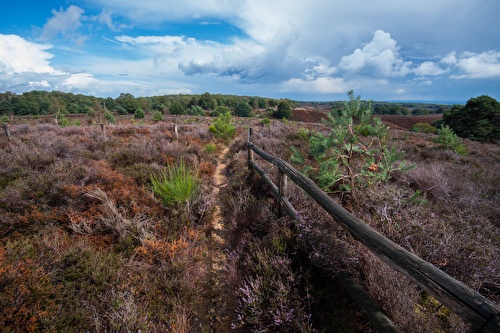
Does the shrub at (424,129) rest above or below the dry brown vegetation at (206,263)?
above

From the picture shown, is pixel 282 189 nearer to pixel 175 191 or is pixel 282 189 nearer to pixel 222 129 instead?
pixel 175 191

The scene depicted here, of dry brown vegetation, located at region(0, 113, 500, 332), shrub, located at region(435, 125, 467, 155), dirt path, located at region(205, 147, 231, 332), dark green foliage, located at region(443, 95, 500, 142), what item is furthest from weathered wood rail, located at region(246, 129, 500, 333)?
dark green foliage, located at region(443, 95, 500, 142)

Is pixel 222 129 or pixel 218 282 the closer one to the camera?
pixel 218 282

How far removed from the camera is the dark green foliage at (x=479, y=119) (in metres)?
23.9

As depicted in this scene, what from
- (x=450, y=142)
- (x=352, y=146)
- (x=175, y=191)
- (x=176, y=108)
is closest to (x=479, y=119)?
(x=450, y=142)

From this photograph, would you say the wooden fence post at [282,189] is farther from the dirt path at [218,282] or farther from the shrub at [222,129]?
the shrub at [222,129]

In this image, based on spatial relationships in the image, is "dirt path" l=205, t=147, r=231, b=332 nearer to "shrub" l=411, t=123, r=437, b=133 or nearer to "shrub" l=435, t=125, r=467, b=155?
"shrub" l=435, t=125, r=467, b=155

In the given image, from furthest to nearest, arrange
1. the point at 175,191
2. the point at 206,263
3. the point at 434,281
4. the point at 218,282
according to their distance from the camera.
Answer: the point at 175,191 < the point at 206,263 < the point at 218,282 < the point at 434,281

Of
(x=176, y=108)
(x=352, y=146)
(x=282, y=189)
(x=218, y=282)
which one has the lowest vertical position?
(x=218, y=282)

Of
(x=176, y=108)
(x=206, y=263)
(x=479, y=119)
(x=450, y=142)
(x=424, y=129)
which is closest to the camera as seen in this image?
(x=206, y=263)

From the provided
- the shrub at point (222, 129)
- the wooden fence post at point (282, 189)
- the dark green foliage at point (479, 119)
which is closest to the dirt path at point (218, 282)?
the wooden fence post at point (282, 189)

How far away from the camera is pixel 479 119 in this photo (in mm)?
25188

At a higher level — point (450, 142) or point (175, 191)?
point (450, 142)

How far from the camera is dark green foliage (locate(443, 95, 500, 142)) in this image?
23.9 metres
